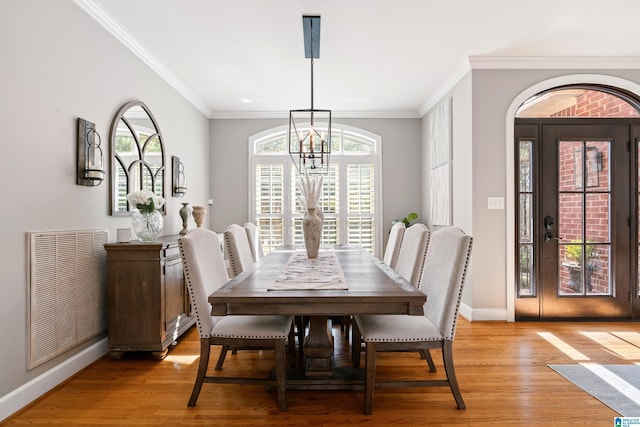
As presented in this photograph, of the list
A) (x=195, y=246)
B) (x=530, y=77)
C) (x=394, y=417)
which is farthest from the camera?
(x=530, y=77)

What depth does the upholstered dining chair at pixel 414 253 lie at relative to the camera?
269 centimetres

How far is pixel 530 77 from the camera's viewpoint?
13.3 ft

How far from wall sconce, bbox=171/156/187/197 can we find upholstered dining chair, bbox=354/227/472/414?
312 cm

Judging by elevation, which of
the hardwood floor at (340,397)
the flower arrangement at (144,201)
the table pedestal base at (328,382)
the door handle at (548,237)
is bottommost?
the hardwood floor at (340,397)

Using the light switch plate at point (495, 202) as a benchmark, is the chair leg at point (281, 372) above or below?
below

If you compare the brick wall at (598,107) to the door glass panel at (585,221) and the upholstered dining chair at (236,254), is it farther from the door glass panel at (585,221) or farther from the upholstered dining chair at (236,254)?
the upholstered dining chair at (236,254)

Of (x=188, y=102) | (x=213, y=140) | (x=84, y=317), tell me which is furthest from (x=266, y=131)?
(x=84, y=317)

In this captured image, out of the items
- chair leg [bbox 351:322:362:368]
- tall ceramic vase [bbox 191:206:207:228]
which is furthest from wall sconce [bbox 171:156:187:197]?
chair leg [bbox 351:322:362:368]

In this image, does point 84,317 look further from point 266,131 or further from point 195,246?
point 266,131

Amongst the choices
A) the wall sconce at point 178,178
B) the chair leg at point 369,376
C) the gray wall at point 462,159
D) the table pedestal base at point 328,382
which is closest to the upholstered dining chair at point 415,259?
the table pedestal base at point 328,382

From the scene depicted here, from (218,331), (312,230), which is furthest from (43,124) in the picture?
(312,230)

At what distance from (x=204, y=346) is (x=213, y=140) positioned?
4.41 m

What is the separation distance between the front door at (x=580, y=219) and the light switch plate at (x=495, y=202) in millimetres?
312

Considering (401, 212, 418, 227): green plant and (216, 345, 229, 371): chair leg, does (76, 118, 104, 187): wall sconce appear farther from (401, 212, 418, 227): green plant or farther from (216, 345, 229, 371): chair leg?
(401, 212, 418, 227): green plant
